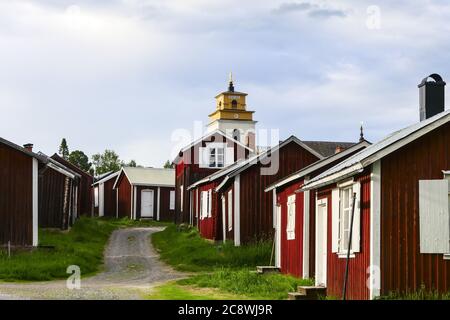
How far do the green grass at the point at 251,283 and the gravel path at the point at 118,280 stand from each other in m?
1.52

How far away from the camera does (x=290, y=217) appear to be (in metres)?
24.0

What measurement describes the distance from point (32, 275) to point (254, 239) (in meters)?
10.5

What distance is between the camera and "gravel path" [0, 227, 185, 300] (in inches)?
713

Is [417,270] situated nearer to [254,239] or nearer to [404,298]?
[404,298]

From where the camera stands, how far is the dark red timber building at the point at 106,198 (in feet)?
210

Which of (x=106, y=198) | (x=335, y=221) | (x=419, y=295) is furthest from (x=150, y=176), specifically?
(x=419, y=295)

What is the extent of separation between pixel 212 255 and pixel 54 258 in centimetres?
600

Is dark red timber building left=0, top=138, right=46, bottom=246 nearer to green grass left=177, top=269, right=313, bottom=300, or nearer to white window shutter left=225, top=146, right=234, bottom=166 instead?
green grass left=177, top=269, right=313, bottom=300

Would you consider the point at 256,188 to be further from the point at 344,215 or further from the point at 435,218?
the point at 435,218

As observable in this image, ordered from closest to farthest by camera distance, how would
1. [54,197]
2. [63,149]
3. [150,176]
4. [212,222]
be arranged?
[212,222] → [54,197] → [150,176] → [63,149]

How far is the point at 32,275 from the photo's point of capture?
2303 cm

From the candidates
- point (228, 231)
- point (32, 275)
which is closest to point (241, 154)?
point (228, 231)

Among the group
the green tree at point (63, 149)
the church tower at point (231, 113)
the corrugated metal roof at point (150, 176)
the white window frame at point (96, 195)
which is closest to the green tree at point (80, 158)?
the green tree at point (63, 149)

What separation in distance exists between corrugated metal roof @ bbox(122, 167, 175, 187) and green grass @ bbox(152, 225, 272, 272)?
926 inches
